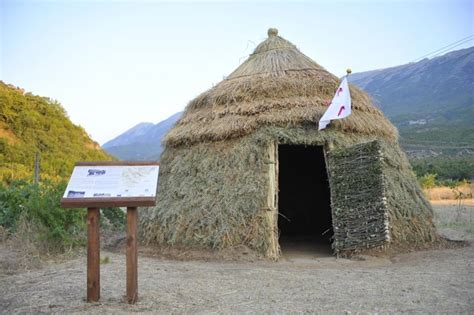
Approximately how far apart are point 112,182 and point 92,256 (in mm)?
791

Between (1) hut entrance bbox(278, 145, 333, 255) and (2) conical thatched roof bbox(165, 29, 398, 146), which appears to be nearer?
(2) conical thatched roof bbox(165, 29, 398, 146)

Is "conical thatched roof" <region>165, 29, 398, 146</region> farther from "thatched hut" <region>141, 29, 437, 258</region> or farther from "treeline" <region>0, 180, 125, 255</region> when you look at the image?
"treeline" <region>0, 180, 125, 255</region>

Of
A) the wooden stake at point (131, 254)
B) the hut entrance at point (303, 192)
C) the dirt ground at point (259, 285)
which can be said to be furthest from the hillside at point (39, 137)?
the wooden stake at point (131, 254)

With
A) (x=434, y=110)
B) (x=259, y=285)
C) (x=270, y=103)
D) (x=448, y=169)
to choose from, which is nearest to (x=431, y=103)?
(x=434, y=110)

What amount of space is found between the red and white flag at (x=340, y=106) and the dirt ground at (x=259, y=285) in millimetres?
2432

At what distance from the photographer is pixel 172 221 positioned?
854 cm

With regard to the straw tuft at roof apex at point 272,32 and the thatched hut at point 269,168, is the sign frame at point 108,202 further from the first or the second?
the straw tuft at roof apex at point 272,32

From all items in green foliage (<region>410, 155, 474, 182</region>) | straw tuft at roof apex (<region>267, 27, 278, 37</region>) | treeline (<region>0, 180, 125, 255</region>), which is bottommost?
treeline (<region>0, 180, 125, 255</region>)

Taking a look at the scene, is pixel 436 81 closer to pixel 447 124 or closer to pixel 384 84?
pixel 384 84

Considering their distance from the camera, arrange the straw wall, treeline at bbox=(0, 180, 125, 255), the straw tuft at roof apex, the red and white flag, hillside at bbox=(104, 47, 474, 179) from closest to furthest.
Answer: the straw wall
the red and white flag
treeline at bbox=(0, 180, 125, 255)
the straw tuft at roof apex
hillside at bbox=(104, 47, 474, 179)

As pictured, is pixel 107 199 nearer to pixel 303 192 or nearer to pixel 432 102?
pixel 303 192

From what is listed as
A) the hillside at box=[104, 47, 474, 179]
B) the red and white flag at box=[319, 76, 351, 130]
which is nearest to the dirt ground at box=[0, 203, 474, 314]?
the red and white flag at box=[319, 76, 351, 130]

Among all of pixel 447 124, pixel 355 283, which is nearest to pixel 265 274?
pixel 355 283

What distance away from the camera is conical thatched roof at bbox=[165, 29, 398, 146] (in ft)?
29.0
